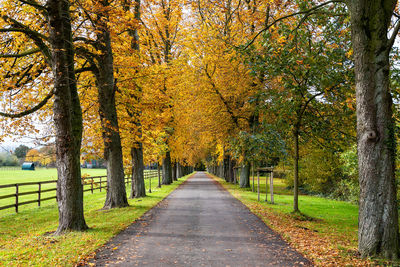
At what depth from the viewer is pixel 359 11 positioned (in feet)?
19.9

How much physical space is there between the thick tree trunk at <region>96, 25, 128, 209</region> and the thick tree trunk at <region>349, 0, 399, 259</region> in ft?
Answer: 31.8

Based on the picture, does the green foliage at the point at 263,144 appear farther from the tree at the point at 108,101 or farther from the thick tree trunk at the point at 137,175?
the thick tree trunk at the point at 137,175

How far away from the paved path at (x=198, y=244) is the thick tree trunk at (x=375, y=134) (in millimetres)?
1569

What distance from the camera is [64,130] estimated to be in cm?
825

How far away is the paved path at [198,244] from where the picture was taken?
570 cm

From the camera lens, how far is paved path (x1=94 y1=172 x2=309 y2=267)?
5.70 metres

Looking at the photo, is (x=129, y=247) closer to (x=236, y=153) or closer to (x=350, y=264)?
(x=350, y=264)

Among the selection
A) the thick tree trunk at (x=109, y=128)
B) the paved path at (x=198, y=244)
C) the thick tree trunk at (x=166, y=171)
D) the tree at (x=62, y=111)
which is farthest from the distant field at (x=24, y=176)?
the paved path at (x=198, y=244)

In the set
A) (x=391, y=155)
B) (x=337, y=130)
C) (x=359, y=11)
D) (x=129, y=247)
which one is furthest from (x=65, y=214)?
(x=337, y=130)

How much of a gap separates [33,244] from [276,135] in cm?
1013

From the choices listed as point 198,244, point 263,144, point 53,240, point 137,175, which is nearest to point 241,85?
point 263,144

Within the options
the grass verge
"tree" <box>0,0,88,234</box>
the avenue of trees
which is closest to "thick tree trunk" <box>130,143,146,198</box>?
the avenue of trees

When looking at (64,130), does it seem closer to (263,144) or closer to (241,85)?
(263,144)

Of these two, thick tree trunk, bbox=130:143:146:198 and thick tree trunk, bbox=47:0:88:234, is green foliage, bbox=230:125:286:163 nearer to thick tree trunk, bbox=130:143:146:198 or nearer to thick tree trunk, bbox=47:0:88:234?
thick tree trunk, bbox=130:143:146:198
